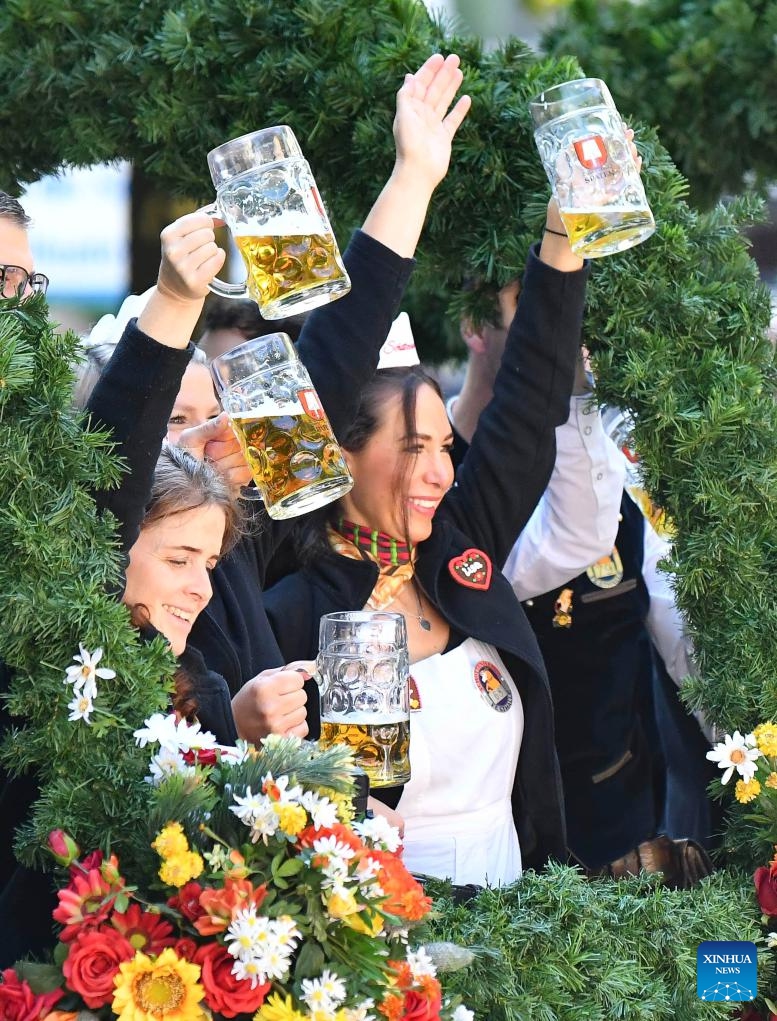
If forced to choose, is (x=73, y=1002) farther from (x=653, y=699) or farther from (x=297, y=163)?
(x=653, y=699)

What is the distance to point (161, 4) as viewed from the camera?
2.63 m

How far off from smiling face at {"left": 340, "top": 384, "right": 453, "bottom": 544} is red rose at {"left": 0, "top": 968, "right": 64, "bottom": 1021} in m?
1.10

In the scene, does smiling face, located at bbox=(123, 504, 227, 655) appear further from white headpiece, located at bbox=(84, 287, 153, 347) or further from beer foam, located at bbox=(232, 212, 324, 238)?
white headpiece, located at bbox=(84, 287, 153, 347)

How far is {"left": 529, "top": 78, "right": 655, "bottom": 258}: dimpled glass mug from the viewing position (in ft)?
6.76

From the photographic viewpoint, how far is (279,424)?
186cm

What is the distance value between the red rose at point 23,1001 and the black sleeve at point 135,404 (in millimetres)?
546

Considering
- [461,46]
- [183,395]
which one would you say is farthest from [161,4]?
[183,395]

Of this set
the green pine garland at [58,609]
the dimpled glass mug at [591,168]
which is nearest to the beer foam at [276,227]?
the green pine garland at [58,609]

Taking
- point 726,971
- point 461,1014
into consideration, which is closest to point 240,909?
point 461,1014

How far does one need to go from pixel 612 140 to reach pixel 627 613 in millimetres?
1284

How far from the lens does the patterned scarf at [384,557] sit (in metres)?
2.42

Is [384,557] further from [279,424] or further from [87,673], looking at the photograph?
[87,673]

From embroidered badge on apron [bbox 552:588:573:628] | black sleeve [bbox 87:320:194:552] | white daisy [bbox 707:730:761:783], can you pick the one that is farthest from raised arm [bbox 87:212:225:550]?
embroidered badge on apron [bbox 552:588:573:628]

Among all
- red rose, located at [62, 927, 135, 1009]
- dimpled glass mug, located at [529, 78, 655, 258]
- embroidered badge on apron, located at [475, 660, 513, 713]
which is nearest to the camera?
red rose, located at [62, 927, 135, 1009]
